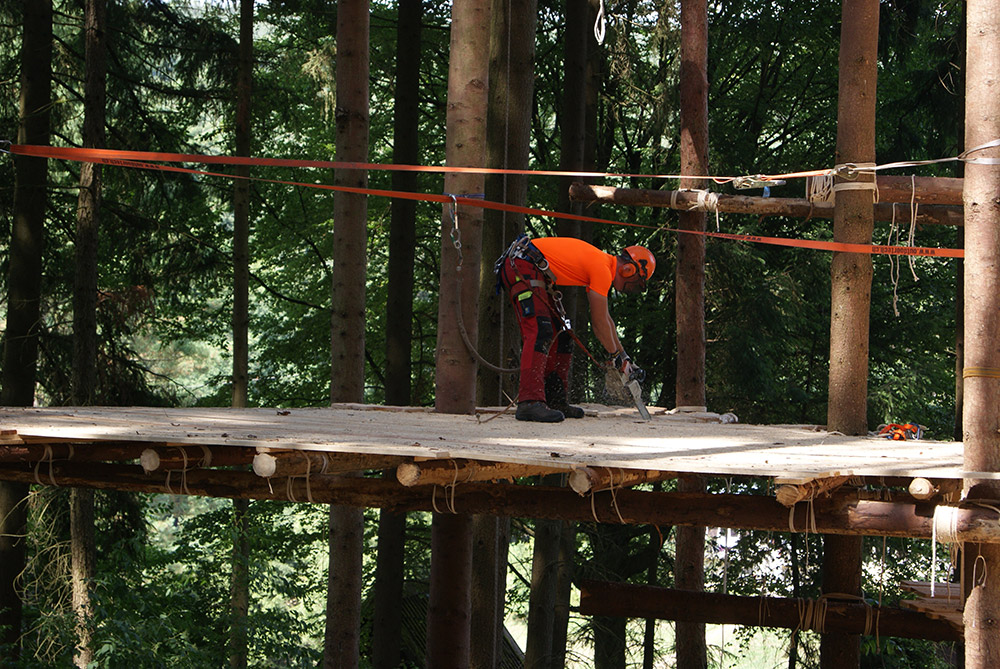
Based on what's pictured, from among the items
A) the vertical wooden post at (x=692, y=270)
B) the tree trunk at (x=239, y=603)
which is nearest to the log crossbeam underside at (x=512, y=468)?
the vertical wooden post at (x=692, y=270)

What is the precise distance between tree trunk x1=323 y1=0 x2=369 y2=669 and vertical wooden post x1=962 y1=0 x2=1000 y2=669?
6164mm

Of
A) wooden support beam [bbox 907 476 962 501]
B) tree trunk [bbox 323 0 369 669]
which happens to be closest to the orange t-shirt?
tree trunk [bbox 323 0 369 669]

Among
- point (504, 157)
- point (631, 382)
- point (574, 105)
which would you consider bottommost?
point (631, 382)

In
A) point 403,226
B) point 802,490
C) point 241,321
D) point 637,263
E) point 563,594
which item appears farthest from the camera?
point 563,594

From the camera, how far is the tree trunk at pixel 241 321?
1160cm

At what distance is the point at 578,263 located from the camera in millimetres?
7562

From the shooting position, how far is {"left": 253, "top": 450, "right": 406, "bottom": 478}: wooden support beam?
4688mm

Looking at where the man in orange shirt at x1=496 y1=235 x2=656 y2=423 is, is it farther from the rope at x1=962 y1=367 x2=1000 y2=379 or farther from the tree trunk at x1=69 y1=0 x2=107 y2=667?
the tree trunk at x1=69 y1=0 x2=107 y2=667

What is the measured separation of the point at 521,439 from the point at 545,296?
73.7 inches

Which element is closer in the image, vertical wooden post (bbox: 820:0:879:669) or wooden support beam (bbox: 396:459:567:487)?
wooden support beam (bbox: 396:459:567:487)

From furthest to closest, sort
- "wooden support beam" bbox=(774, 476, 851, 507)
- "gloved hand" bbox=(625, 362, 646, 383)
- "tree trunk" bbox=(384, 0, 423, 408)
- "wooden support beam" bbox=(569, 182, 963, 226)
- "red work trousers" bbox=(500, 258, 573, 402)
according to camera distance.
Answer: "tree trunk" bbox=(384, 0, 423, 408) → "wooden support beam" bbox=(569, 182, 963, 226) → "gloved hand" bbox=(625, 362, 646, 383) → "red work trousers" bbox=(500, 258, 573, 402) → "wooden support beam" bbox=(774, 476, 851, 507)

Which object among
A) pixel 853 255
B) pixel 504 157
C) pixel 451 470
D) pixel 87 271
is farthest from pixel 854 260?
pixel 87 271

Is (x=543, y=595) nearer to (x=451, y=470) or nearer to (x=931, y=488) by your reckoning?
(x=451, y=470)

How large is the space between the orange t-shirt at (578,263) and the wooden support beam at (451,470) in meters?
2.45
